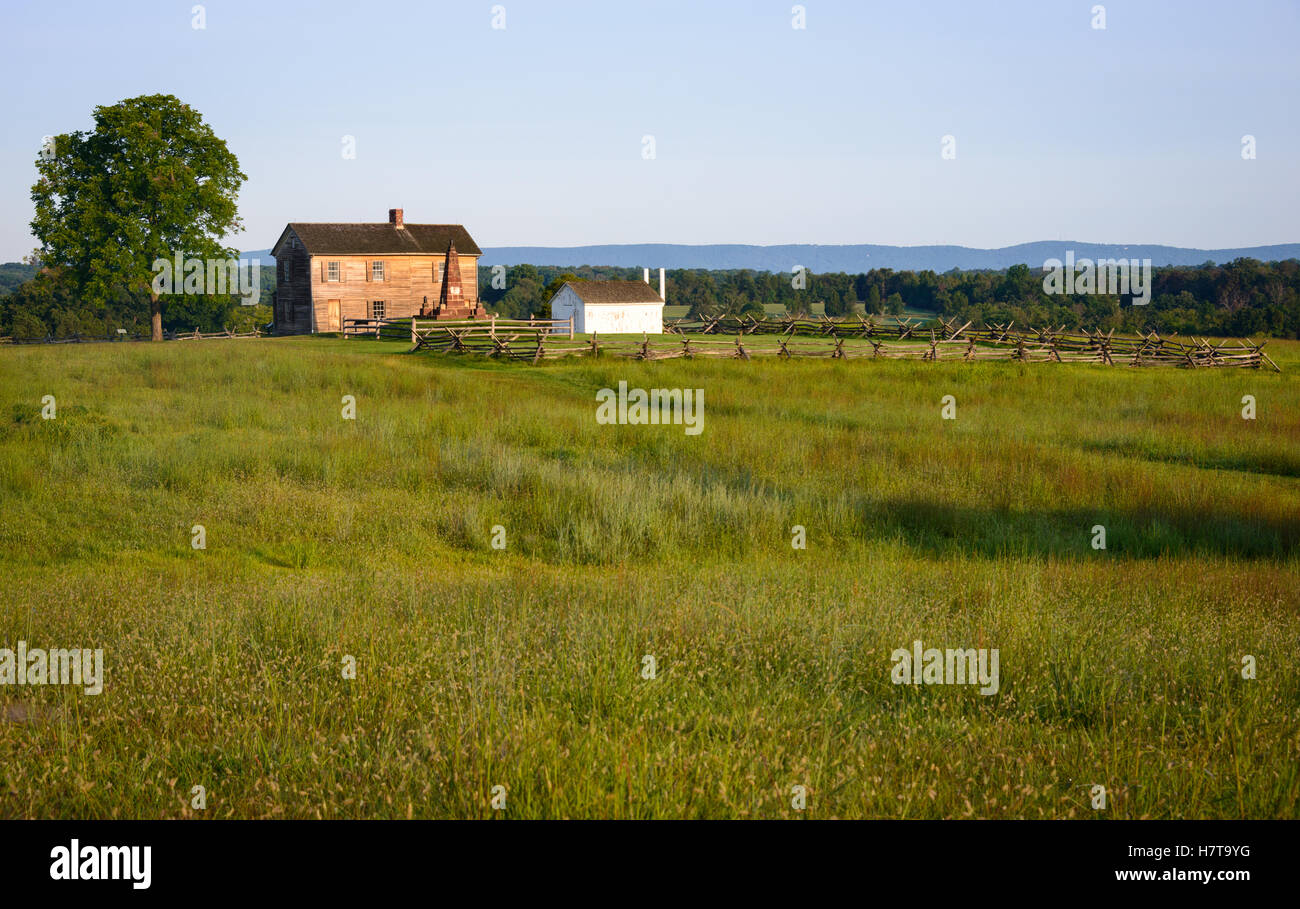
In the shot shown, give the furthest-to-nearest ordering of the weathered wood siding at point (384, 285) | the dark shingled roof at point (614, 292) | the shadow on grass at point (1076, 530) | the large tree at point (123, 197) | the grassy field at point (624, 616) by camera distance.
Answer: the dark shingled roof at point (614, 292), the weathered wood siding at point (384, 285), the large tree at point (123, 197), the shadow on grass at point (1076, 530), the grassy field at point (624, 616)

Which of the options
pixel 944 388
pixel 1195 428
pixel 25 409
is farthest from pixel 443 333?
pixel 1195 428

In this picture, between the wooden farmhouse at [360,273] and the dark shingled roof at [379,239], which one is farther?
the dark shingled roof at [379,239]

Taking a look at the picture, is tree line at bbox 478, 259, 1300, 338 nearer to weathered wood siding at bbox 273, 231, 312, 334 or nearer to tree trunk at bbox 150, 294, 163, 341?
weathered wood siding at bbox 273, 231, 312, 334

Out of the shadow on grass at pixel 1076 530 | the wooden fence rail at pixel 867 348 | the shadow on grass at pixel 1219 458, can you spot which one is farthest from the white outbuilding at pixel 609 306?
the shadow on grass at pixel 1076 530

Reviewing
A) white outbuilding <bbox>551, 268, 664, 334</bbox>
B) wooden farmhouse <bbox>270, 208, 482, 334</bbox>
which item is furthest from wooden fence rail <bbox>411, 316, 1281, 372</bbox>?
white outbuilding <bbox>551, 268, 664, 334</bbox>

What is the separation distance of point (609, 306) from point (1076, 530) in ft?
176

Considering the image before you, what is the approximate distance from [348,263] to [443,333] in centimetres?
1729

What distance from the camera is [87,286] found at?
5091 centimetres

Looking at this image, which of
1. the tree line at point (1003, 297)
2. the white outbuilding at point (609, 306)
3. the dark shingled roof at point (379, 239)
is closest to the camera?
the dark shingled roof at point (379, 239)

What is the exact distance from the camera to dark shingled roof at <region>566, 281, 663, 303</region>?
2603 inches

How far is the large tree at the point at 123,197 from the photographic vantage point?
50625 millimetres

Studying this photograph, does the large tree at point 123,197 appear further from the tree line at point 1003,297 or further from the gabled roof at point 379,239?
the tree line at point 1003,297

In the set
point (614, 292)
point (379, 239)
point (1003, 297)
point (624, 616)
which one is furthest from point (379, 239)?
point (1003, 297)

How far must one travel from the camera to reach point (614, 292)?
221ft
